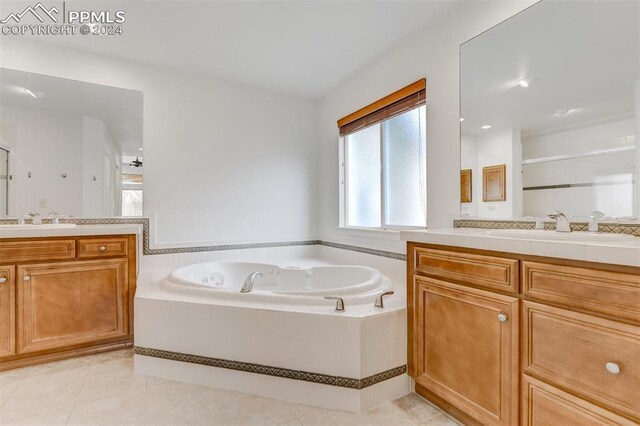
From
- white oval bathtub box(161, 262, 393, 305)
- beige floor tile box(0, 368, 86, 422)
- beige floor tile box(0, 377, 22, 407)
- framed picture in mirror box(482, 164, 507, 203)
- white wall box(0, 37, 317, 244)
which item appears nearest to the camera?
beige floor tile box(0, 368, 86, 422)

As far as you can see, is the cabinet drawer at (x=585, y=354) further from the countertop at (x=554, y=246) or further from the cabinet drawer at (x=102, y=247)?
the cabinet drawer at (x=102, y=247)

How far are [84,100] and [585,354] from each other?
341 centimetres

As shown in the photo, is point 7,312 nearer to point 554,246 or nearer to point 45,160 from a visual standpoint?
point 45,160

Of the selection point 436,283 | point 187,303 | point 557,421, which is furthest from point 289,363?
point 557,421

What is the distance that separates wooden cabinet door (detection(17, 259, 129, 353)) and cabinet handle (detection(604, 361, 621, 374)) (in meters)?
2.70

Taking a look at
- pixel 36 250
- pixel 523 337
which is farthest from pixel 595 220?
pixel 36 250

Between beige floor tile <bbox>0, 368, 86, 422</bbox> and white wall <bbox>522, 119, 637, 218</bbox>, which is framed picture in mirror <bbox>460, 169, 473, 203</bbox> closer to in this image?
white wall <bbox>522, 119, 637, 218</bbox>

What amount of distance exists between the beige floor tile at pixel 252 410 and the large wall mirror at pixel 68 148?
5.87 ft

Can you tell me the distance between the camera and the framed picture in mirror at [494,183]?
1822 millimetres

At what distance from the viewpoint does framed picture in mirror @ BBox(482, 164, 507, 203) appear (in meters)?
1.82

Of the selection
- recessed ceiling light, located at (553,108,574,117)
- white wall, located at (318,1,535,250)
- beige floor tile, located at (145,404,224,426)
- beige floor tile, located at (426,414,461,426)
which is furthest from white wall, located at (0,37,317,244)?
recessed ceiling light, located at (553,108,574,117)

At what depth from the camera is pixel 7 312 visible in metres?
2.00

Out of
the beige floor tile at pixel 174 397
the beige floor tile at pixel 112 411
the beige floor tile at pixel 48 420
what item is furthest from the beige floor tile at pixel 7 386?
the beige floor tile at pixel 174 397

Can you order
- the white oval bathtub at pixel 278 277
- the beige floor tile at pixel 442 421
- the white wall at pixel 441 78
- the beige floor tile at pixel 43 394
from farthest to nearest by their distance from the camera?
the white oval bathtub at pixel 278 277, the white wall at pixel 441 78, the beige floor tile at pixel 43 394, the beige floor tile at pixel 442 421
